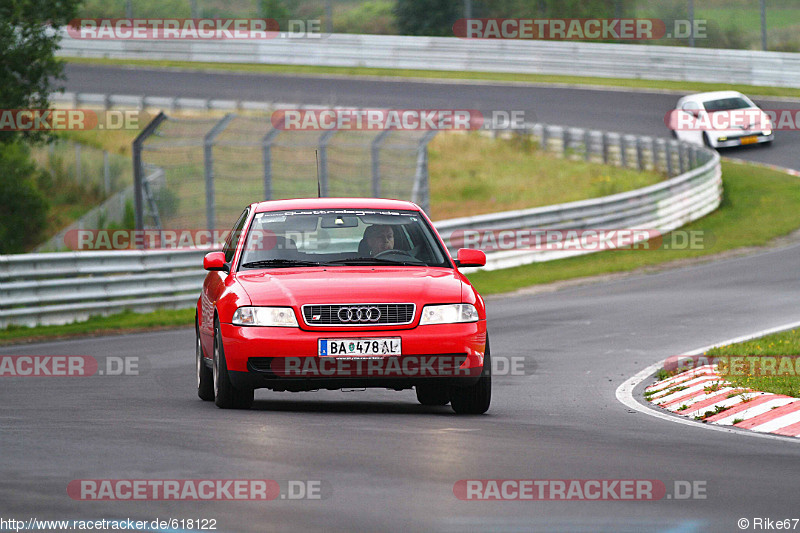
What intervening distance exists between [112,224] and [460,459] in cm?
2353

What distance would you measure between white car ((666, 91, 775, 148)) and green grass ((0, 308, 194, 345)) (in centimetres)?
2033

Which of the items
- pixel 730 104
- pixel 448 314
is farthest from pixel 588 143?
pixel 448 314

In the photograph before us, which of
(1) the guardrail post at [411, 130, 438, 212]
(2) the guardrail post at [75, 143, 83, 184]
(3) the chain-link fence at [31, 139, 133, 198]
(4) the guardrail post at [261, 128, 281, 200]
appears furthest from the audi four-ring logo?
(2) the guardrail post at [75, 143, 83, 184]

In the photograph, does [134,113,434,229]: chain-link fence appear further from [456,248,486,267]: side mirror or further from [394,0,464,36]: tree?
[394,0,464,36]: tree

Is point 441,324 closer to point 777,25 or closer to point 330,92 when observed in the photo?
point 330,92

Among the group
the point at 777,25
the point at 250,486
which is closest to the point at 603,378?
the point at 250,486

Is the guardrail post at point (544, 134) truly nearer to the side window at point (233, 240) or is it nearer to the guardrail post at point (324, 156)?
the guardrail post at point (324, 156)

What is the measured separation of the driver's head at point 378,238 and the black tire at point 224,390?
4.07 feet

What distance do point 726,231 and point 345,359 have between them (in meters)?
20.2

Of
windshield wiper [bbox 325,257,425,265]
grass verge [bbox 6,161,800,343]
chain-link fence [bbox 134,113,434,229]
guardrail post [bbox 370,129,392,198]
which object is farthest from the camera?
guardrail post [bbox 370,129,392,198]

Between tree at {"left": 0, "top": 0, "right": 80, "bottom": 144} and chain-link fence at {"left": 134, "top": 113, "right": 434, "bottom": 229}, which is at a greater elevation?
tree at {"left": 0, "top": 0, "right": 80, "bottom": 144}

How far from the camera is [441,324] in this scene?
28.2 feet

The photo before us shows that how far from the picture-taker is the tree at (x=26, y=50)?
2278 cm

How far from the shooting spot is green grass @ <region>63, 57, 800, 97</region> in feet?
140
